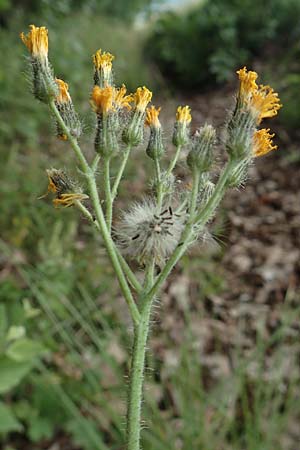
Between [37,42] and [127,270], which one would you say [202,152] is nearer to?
[127,270]

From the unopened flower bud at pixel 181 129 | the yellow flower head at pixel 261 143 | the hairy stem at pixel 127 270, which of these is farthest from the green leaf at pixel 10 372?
the yellow flower head at pixel 261 143

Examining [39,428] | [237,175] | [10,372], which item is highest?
[237,175]

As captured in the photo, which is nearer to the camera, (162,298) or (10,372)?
(10,372)

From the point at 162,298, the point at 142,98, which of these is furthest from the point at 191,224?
the point at 162,298

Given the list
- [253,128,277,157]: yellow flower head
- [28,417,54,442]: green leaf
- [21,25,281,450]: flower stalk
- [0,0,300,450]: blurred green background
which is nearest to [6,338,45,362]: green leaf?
[0,0,300,450]: blurred green background

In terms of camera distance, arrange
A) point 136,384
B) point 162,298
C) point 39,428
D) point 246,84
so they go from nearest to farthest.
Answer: point 136,384 → point 246,84 → point 39,428 → point 162,298

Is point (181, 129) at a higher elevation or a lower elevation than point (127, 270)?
higher

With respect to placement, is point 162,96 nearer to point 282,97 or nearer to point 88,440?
point 282,97
